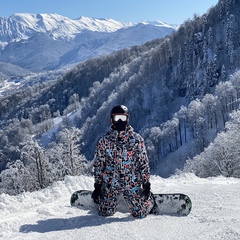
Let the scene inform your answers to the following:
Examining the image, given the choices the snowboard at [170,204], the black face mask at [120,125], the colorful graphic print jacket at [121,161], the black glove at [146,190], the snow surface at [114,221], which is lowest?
the snow surface at [114,221]

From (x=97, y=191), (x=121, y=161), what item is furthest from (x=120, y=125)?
(x=97, y=191)

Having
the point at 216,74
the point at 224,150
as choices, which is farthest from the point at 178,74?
the point at 224,150

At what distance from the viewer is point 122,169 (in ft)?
17.8

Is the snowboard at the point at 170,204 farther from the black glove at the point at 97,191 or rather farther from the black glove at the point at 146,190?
the black glove at the point at 97,191

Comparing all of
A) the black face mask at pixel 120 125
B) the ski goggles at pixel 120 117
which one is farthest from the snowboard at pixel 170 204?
the ski goggles at pixel 120 117

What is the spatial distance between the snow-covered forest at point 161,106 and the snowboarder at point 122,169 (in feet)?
75.0

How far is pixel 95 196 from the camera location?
5.40 metres

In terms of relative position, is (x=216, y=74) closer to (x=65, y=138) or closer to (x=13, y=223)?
(x=65, y=138)

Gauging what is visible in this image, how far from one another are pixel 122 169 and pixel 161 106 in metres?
104

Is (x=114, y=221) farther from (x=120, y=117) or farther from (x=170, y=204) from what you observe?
(x=120, y=117)

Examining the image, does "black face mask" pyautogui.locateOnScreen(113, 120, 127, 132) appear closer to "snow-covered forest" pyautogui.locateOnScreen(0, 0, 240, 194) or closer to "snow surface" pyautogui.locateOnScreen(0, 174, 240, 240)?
"snow surface" pyautogui.locateOnScreen(0, 174, 240, 240)

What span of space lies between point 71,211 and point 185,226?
7.29ft

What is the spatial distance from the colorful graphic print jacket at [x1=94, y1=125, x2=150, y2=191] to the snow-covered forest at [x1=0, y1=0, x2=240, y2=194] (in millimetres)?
22904

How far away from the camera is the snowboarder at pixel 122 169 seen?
212 inches
